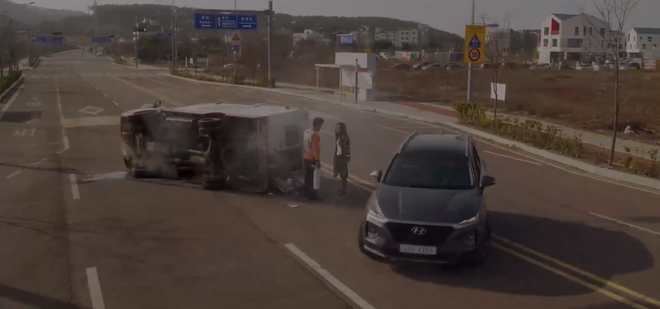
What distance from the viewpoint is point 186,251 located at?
30.6ft

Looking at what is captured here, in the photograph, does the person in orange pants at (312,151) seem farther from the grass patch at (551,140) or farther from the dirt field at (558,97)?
the dirt field at (558,97)

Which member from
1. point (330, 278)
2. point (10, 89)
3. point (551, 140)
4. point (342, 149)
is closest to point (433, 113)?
point (551, 140)

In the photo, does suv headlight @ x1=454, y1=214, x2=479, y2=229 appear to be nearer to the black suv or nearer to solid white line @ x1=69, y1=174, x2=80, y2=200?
the black suv

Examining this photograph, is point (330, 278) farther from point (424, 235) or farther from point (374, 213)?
point (424, 235)

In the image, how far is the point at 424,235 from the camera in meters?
8.01

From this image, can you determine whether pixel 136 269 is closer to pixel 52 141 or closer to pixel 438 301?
pixel 438 301

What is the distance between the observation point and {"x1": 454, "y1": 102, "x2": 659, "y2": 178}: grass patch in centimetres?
1563

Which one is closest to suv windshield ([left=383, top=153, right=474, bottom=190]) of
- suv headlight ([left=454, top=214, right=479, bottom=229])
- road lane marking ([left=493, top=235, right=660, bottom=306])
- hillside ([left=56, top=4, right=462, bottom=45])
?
suv headlight ([left=454, top=214, right=479, bottom=229])

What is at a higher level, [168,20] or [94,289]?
[168,20]

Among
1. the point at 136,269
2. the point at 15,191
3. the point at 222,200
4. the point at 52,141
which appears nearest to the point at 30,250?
the point at 136,269

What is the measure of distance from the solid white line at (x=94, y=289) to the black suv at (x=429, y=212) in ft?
10.4

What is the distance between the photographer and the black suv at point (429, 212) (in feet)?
26.2

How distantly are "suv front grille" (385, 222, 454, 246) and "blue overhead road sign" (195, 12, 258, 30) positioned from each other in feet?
136

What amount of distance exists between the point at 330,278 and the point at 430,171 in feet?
7.47
